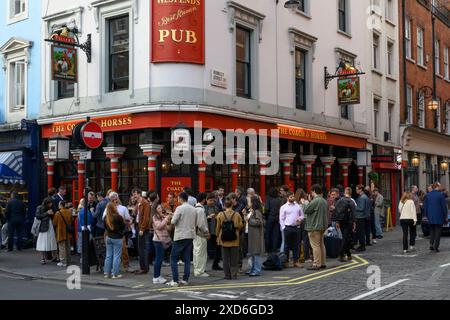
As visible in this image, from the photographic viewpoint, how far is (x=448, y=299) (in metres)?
9.55

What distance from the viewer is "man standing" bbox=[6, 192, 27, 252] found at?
18.6 meters

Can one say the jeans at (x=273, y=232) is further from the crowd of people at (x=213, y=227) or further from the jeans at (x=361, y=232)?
the jeans at (x=361, y=232)

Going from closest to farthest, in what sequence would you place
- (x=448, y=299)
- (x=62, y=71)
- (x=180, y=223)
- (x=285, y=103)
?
1. (x=448, y=299)
2. (x=180, y=223)
3. (x=62, y=71)
4. (x=285, y=103)

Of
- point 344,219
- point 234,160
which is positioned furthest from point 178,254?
point 234,160

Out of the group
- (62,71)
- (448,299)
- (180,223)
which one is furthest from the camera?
(62,71)

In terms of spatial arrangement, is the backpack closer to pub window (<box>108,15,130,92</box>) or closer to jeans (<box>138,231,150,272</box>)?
jeans (<box>138,231,150,272</box>)

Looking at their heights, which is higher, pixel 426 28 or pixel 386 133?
pixel 426 28

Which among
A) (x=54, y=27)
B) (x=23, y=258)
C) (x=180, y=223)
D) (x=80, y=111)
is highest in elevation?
(x=54, y=27)

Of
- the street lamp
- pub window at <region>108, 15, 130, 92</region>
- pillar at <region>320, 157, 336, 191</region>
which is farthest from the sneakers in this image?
the street lamp

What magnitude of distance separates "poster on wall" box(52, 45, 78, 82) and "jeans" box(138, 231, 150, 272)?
6791mm

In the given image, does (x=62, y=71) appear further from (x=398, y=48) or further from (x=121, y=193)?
(x=398, y=48)

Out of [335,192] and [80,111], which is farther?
[80,111]

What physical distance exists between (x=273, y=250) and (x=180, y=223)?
10.9 feet

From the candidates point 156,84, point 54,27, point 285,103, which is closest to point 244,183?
point 285,103
